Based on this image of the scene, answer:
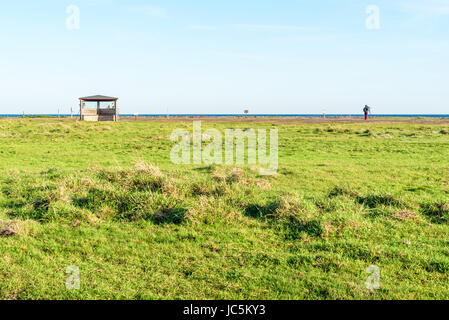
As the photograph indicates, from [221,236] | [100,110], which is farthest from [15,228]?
[100,110]

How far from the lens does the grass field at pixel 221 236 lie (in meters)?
5.40

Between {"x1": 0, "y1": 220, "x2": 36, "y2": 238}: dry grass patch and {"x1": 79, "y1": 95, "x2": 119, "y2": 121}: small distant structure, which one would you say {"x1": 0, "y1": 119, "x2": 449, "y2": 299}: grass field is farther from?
{"x1": 79, "y1": 95, "x2": 119, "y2": 121}: small distant structure

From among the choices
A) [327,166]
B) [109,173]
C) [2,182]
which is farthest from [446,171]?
[2,182]

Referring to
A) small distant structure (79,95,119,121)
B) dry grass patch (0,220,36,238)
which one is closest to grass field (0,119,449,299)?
dry grass patch (0,220,36,238)

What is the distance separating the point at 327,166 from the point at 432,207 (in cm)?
723

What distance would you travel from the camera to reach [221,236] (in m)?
7.45

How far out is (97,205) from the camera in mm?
9031

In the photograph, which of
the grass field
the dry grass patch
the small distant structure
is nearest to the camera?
the grass field

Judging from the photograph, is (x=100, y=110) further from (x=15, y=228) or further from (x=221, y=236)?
(x=221, y=236)

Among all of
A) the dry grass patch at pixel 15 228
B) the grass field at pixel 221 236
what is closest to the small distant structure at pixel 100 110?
the grass field at pixel 221 236

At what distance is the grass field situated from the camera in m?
5.40

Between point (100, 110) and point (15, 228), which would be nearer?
point (15, 228)

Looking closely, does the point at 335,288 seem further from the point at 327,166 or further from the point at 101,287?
the point at 327,166

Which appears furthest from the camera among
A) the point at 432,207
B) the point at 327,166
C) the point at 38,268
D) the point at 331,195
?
the point at 327,166
